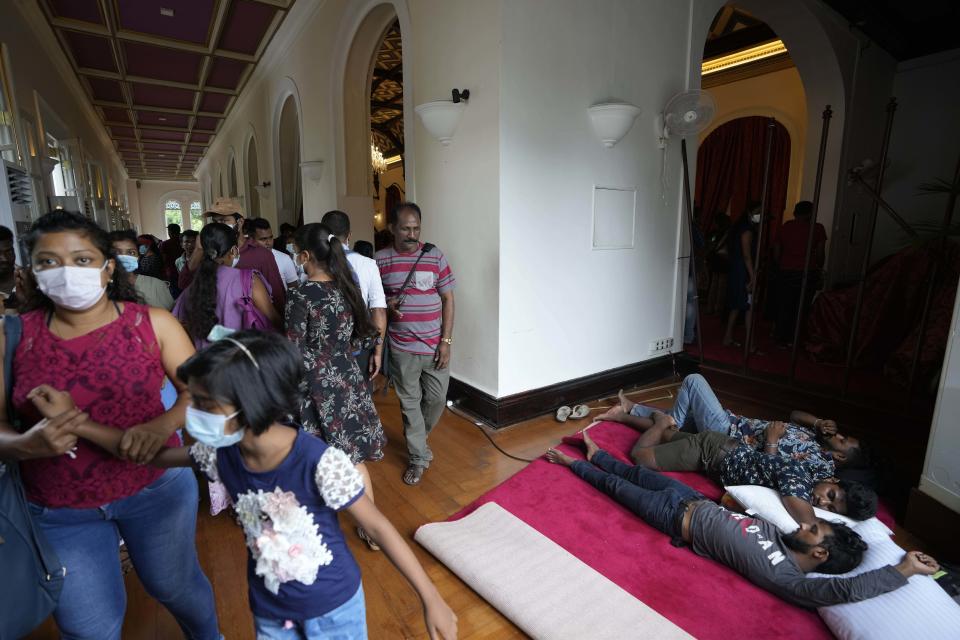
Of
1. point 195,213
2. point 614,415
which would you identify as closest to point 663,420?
point 614,415

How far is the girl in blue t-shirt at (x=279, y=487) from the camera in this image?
0.96 meters

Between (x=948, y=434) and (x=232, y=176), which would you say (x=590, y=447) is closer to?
(x=948, y=434)

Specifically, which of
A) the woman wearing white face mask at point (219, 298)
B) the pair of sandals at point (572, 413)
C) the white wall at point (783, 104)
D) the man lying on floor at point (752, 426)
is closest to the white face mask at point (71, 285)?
the woman wearing white face mask at point (219, 298)

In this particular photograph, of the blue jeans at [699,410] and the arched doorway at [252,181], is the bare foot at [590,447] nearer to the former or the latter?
the blue jeans at [699,410]

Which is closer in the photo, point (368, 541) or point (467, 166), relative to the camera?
point (368, 541)

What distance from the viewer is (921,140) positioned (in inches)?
233

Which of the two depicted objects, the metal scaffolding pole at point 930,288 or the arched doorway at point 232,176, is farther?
the arched doorway at point 232,176

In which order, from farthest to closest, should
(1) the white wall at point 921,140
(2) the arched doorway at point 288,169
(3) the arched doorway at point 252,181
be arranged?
(3) the arched doorway at point 252,181, (2) the arched doorway at point 288,169, (1) the white wall at point 921,140

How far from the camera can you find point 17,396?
3.79 feet

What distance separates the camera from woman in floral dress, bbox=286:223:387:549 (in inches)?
80.9

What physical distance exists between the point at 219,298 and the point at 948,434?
3.69m

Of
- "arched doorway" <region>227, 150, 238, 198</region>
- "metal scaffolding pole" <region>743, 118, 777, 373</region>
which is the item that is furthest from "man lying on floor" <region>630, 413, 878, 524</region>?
"arched doorway" <region>227, 150, 238, 198</region>

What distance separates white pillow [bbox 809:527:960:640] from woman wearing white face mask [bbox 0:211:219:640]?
7.94 feet

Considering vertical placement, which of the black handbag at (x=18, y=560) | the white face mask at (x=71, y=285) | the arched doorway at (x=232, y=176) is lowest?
the black handbag at (x=18, y=560)
